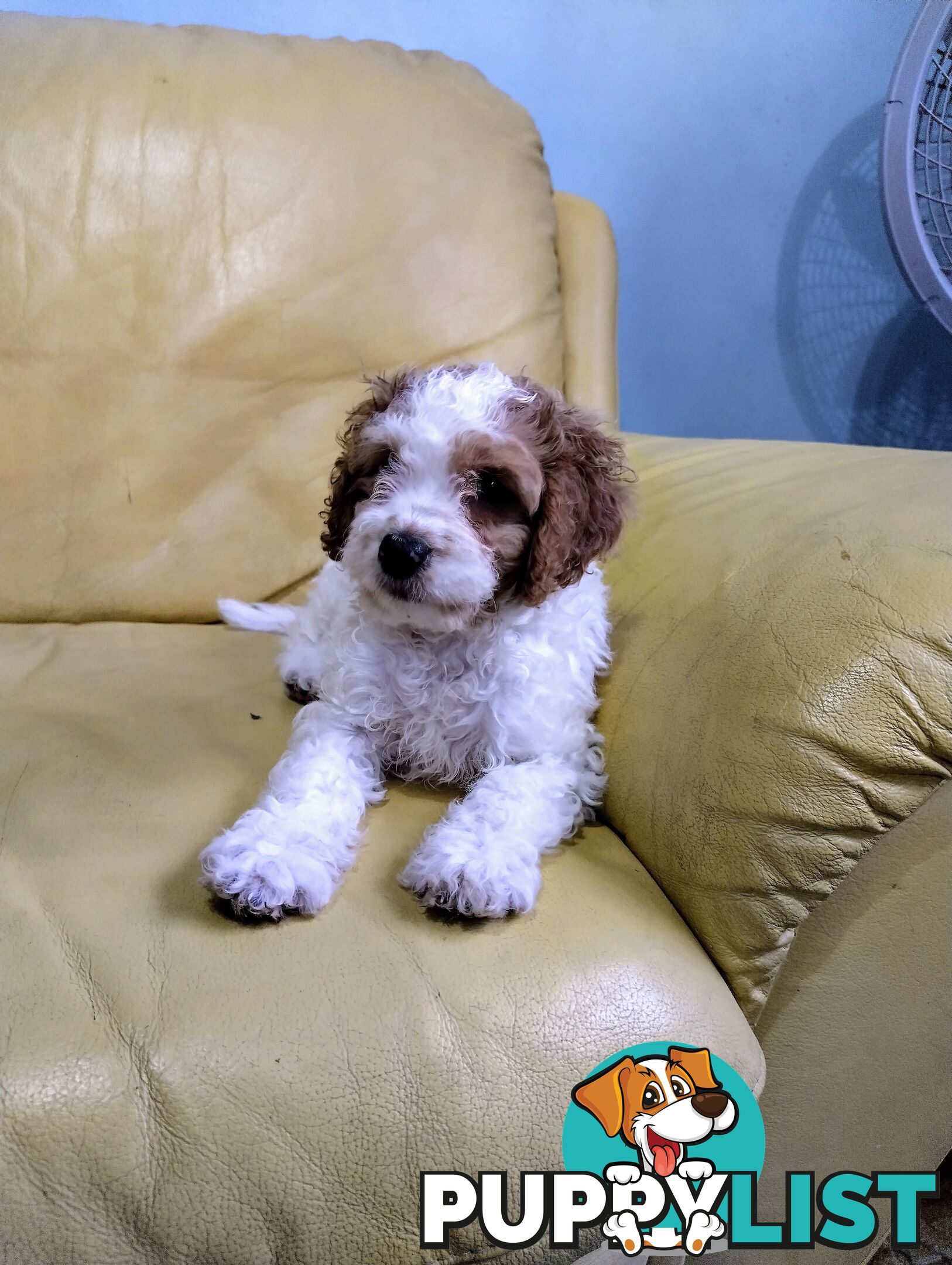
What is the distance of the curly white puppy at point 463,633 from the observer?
114 cm

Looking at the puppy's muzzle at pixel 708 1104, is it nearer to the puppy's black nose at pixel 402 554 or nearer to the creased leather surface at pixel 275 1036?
the creased leather surface at pixel 275 1036

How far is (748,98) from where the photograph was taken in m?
2.28

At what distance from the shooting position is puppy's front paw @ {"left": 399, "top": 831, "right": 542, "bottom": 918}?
96 centimetres

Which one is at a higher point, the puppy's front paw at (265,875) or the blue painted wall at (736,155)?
the blue painted wall at (736,155)

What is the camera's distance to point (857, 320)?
2.28 m

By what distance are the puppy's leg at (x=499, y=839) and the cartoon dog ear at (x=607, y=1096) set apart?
0.20 meters

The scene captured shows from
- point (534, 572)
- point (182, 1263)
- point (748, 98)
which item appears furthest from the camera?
point (748, 98)

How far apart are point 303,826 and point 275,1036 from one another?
304 mm

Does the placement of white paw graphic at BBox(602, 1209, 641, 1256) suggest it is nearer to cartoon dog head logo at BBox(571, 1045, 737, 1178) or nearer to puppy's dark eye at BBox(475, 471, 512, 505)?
cartoon dog head logo at BBox(571, 1045, 737, 1178)

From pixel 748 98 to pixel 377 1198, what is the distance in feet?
8.54

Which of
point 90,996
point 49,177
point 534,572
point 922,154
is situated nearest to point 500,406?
point 534,572

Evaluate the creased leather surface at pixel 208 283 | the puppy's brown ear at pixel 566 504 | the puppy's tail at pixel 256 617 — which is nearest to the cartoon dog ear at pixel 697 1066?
the puppy's brown ear at pixel 566 504

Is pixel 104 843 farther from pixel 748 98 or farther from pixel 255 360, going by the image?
pixel 748 98

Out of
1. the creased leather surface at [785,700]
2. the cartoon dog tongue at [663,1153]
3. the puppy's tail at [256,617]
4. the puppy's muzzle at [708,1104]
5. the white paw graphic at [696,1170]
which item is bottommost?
the puppy's tail at [256,617]
